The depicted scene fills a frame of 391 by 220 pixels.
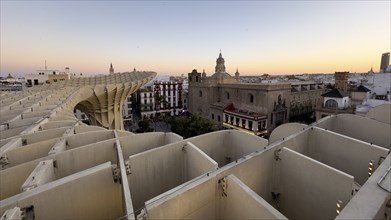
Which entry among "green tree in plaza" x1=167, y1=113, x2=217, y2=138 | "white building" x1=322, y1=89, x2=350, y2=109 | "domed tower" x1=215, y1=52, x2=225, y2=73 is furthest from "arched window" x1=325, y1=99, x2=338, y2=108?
"domed tower" x1=215, y1=52, x2=225, y2=73

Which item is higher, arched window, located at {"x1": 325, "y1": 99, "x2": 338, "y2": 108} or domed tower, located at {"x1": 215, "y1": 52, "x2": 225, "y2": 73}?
domed tower, located at {"x1": 215, "y1": 52, "x2": 225, "y2": 73}

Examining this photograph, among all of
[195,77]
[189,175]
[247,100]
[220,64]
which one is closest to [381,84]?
[247,100]

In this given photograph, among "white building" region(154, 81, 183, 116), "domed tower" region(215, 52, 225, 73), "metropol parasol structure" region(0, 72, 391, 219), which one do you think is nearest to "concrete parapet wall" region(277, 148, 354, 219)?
"metropol parasol structure" region(0, 72, 391, 219)

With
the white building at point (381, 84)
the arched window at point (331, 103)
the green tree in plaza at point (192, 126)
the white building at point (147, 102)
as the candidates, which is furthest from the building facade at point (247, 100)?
the white building at point (381, 84)

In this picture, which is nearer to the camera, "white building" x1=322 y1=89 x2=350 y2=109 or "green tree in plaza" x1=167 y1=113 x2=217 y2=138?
"green tree in plaza" x1=167 y1=113 x2=217 y2=138

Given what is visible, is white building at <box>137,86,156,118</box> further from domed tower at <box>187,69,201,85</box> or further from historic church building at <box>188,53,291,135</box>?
domed tower at <box>187,69,201,85</box>

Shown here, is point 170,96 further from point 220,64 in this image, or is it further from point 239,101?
point 239,101

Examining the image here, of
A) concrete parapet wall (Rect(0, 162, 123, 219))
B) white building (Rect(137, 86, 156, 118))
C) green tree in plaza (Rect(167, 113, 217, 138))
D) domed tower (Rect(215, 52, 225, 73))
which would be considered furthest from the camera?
white building (Rect(137, 86, 156, 118))

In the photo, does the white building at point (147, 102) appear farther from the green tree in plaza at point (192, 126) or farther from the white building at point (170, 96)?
the green tree in plaza at point (192, 126)

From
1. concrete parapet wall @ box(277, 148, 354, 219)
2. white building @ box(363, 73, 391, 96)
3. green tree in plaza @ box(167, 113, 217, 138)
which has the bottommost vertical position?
green tree in plaza @ box(167, 113, 217, 138)

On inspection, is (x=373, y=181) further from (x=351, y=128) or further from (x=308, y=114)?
(x=308, y=114)

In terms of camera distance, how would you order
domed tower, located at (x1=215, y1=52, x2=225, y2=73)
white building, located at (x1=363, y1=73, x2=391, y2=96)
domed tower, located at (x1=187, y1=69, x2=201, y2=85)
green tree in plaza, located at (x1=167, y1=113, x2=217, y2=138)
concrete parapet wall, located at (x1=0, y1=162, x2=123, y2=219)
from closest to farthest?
concrete parapet wall, located at (x1=0, y1=162, x2=123, y2=219)
green tree in plaza, located at (x1=167, y1=113, x2=217, y2=138)
white building, located at (x1=363, y1=73, x2=391, y2=96)
domed tower, located at (x1=187, y1=69, x2=201, y2=85)
domed tower, located at (x1=215, y1=52, x2=225, y2=73)

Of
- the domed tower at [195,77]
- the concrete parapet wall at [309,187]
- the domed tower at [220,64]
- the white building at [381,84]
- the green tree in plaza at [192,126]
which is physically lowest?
the green tree in plaza at [192,126]

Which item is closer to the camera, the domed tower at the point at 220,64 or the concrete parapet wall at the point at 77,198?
the concrete parapet wall at the point at 77,198
